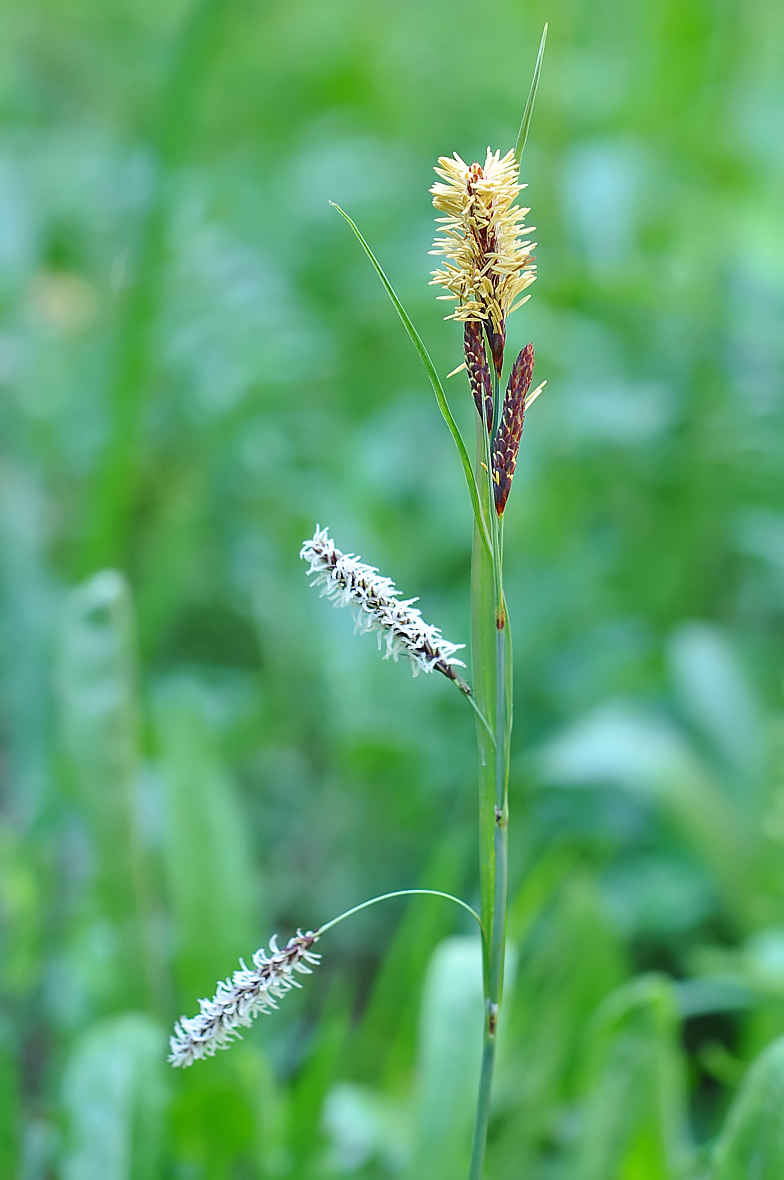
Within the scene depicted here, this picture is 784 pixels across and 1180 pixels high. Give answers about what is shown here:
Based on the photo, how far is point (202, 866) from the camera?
0.96 meters

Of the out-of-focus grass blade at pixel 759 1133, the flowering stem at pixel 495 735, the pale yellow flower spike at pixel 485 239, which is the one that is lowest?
the out-of-focus grass blade at pixel 759 1133

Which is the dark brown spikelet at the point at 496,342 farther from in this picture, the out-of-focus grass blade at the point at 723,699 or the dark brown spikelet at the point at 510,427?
the out-of-focus grass blade at the point at 723,699

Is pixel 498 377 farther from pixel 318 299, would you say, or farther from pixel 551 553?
pixel 318 299

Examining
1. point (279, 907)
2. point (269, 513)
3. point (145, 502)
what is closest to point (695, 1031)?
point (279, 907)

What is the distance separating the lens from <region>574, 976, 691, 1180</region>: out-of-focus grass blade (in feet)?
2.31

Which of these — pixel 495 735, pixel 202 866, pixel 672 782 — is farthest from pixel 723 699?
pixel 495 735

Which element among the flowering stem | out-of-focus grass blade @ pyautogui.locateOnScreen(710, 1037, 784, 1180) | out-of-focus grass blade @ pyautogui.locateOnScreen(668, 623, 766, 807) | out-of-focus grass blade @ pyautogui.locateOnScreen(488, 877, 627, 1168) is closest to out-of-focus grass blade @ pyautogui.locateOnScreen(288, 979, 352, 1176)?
out-of-focus grass blade @ pyautogui.locateOnScreen(488, 877, 627, 1168)

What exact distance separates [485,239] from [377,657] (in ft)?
3.28

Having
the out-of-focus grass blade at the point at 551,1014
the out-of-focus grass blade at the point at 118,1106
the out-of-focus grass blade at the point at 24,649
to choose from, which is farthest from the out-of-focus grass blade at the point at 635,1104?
the out-of-focus grass blade at the point at 24,649

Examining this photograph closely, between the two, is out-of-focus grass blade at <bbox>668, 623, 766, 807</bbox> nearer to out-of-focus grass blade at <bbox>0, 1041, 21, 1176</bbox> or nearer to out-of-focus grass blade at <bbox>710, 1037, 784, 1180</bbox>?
out-of-focus grass blade at <bbox>710, 1037, 784, 1180</bbox>

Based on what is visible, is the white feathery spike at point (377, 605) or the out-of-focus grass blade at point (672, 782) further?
the out-of-focus grass blade at point (672, 782)

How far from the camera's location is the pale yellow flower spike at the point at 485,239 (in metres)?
0.37

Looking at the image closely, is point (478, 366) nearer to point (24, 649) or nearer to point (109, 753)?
point (109, 753)

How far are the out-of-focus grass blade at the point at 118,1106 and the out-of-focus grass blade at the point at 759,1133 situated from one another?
36cm
